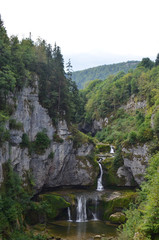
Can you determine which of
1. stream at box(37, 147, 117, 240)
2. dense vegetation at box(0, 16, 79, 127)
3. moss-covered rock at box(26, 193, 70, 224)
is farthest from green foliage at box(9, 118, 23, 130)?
stream at box(37, 147, 117, 240)

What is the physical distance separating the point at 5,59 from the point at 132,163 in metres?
23.4

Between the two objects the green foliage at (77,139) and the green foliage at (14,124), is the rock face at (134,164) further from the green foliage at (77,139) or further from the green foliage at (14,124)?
the green foliage at (14,124)

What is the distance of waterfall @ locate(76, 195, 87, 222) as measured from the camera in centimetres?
2833

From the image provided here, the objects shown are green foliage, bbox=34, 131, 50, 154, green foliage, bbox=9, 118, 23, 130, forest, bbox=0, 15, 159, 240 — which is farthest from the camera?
green foliage, bbox=34, 131, 50, 154

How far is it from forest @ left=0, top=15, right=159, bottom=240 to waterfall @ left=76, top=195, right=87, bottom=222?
170 inches

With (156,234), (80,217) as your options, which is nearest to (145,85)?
(80,217)

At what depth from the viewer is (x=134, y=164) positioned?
107ft

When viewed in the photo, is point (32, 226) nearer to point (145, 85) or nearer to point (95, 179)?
point (95, 179)

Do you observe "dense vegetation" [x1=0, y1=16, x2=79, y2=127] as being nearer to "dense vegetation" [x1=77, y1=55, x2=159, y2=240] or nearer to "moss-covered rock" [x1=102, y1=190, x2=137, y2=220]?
"dense vegetation" [x1=77, y1=55, x2=159, y2=240]

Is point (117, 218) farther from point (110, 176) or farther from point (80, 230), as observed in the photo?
point (110, 176)

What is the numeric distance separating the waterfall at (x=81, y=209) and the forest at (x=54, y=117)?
4326 millimetres

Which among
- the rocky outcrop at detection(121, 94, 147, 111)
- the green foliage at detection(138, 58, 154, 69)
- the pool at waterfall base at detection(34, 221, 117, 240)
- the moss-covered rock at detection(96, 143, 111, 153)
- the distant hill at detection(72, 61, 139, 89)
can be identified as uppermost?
the distant hill at detection(72, 61, 139, 89)

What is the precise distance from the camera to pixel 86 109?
67.1m

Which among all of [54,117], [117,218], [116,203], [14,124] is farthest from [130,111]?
[14,124]
